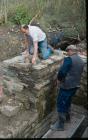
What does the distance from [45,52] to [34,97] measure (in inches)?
40.2

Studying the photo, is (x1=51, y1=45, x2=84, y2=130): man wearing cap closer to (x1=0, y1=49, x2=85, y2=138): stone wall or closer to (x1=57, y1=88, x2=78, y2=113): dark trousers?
(x1=57, y1=88, x2=78, y2=113): dark trousers

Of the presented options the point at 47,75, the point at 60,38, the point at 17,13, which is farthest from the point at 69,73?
the point at 17,13

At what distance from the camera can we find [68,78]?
210 inches

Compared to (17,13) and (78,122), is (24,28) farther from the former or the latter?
(17,13)

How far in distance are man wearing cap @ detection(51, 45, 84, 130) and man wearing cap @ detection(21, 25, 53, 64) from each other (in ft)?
2.26

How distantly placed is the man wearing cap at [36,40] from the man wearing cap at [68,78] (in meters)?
0.69

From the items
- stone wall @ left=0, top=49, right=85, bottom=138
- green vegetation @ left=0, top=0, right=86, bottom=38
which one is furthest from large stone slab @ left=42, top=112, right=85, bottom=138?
green vegetation @ left=0, top=0, right=86, bottom=38

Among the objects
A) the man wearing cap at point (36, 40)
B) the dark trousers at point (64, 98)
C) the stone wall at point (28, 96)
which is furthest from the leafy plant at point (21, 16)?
the dark trousers at point (64, 98)

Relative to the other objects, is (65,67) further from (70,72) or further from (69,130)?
(69,130)

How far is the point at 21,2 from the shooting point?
464 inches

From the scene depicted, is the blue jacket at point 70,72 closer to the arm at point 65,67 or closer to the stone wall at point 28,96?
the arm at point 65,67

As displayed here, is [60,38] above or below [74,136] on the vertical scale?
above

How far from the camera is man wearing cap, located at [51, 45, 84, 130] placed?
17.2 feet

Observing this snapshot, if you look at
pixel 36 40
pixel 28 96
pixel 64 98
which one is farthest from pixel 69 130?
pixel 36 40
